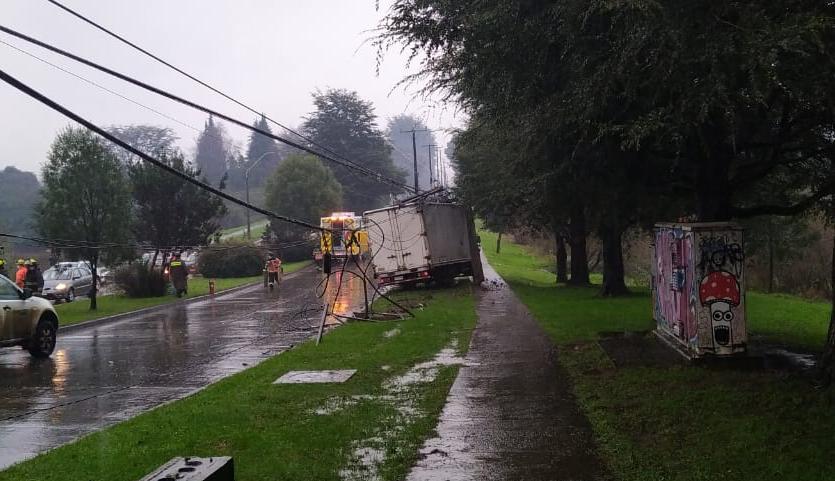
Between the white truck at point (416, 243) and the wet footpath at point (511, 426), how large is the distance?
14422 mm

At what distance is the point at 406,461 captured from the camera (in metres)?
6.34

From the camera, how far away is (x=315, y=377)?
1055 centimetres

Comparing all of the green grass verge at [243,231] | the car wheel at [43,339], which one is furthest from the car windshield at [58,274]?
the green grass verge at [243,231]

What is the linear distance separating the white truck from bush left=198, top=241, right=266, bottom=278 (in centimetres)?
1805

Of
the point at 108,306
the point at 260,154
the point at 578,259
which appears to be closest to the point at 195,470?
the point at 108,306

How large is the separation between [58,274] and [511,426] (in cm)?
2945

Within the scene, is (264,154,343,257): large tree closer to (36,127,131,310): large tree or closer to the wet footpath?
(36,127,131,310): large tree

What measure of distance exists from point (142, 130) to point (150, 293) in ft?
304

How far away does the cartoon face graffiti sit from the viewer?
9.56m

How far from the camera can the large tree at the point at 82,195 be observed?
25.3 metres

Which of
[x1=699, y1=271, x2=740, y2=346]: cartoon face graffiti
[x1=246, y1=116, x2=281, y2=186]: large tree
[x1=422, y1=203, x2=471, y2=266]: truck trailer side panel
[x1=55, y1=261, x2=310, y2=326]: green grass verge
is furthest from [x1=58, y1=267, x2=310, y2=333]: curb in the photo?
[x1=246, y1=116, x2=281, y2=186]: large tree

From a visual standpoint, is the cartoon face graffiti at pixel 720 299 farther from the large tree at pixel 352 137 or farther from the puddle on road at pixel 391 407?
the large tree at pixel 352 137

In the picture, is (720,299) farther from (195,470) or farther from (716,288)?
(195,470)

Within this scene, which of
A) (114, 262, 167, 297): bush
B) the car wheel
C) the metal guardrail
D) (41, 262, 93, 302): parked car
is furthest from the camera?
(41, 262, 93, 302): parked car
